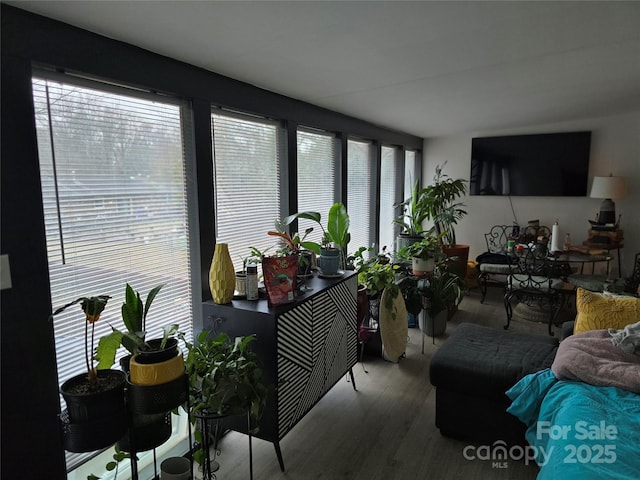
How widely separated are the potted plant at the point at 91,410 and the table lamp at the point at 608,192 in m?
5.18

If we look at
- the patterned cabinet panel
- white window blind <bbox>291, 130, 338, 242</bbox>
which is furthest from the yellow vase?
white window blind <bbox>291, 130, 338, 242</bbox>

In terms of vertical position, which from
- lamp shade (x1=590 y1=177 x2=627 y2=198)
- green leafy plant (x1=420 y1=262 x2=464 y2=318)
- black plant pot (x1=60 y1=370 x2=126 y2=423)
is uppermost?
lamp shade (x1=590 y1=177 x2=627 y2=198)

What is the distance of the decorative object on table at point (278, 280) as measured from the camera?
209cm

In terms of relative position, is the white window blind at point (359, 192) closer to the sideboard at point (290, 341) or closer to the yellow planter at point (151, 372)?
the sideboard at point (290, 341)

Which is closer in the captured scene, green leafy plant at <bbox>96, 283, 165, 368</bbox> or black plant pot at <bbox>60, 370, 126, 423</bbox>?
black plant pot at <bbox>60, 370, 126, 423</bbox>

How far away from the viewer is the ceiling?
1473 mm

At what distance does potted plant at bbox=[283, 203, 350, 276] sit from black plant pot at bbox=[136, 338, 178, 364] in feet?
3.68

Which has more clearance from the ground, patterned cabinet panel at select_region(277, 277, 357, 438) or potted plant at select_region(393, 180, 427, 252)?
potted plant at select_region(393, 180, 427, 252)

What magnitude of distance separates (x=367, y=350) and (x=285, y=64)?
7.83 ft

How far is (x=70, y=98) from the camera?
1616 millimetres

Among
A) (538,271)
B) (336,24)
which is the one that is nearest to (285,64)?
(336,24)

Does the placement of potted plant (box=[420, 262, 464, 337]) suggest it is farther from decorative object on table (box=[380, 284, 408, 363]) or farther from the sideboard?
the sideboard

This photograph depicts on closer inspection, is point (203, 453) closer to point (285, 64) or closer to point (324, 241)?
point (324, 241)

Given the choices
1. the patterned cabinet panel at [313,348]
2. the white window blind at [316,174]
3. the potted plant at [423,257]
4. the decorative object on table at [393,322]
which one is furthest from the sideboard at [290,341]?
the potted plant at [423,257]
